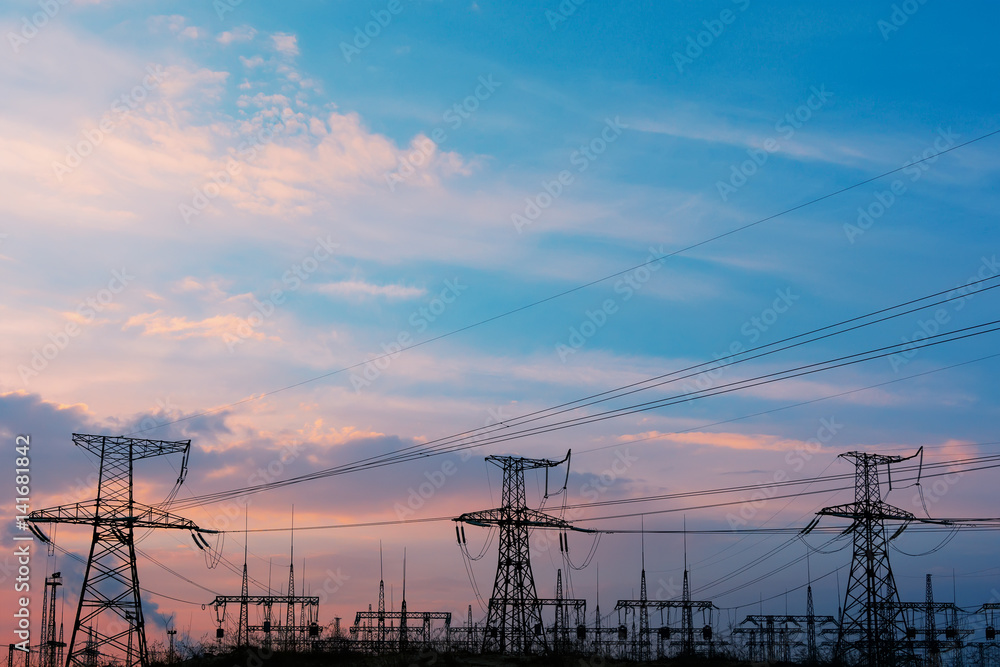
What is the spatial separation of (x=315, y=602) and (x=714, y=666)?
85.2m

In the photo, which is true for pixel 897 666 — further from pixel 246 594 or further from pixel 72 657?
pixel 246 594

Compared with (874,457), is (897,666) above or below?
below

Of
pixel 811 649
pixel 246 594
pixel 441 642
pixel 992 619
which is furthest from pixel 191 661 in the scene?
pixel 992 619

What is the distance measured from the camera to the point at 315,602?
124938mm

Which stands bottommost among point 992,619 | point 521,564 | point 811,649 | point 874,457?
point 992,619

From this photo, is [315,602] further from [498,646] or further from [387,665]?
[387,665]

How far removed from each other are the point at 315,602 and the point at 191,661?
6952cm

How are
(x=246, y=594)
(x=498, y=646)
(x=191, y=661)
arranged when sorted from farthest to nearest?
1. (x=246, y=594)
2. (x=498, y=646)
3. (x=191, y=661)

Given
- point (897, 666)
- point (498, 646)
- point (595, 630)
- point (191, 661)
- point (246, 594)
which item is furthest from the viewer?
point (595, 630)

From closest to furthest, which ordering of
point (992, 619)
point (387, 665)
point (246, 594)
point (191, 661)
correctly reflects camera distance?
1. point (387, 665)
2. point (191, 661)
3. point (246, 594)
4. point (992, 619)

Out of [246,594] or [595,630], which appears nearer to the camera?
[246,594]

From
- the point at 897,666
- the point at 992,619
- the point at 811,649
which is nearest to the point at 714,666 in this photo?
the point at 811,649

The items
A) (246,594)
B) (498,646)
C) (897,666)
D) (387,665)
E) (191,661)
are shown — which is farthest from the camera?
(246,594)

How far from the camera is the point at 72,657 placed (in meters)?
59.3
